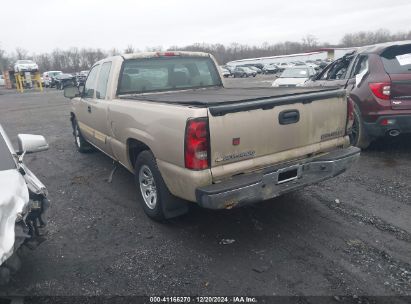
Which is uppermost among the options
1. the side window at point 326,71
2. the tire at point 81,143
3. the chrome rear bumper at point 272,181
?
the side window at point 326,71

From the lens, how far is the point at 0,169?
2955mm

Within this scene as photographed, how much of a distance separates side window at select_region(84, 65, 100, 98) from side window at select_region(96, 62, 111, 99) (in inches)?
10.6

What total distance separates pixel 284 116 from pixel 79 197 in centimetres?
322

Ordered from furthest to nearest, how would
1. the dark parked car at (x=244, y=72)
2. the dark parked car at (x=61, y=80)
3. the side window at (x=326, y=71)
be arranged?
the dark parked car at (x=244, y=72) → the dark parked car at (x=61, y=80) → the side window at (x=326, y=71)

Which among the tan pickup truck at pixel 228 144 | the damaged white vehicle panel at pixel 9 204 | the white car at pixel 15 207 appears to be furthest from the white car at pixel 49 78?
the damaged white vehicle panel at pixel 9 204

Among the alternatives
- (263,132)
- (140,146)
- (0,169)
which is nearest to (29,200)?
(0,169)

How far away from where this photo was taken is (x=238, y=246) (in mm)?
3455

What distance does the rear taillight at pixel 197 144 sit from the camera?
2994 mm

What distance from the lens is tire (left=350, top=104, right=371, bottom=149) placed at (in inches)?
231

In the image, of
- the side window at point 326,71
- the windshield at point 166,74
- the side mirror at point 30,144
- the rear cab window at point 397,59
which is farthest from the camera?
the side window at point 326,71

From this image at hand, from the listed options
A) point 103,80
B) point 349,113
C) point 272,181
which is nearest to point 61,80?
point 103,80

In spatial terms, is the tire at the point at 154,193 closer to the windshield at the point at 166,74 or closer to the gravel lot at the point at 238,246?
the gravel lot at the point at 238,246

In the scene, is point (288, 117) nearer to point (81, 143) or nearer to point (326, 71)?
point (326, 71)

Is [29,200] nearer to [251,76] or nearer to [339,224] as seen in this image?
[339,224]
